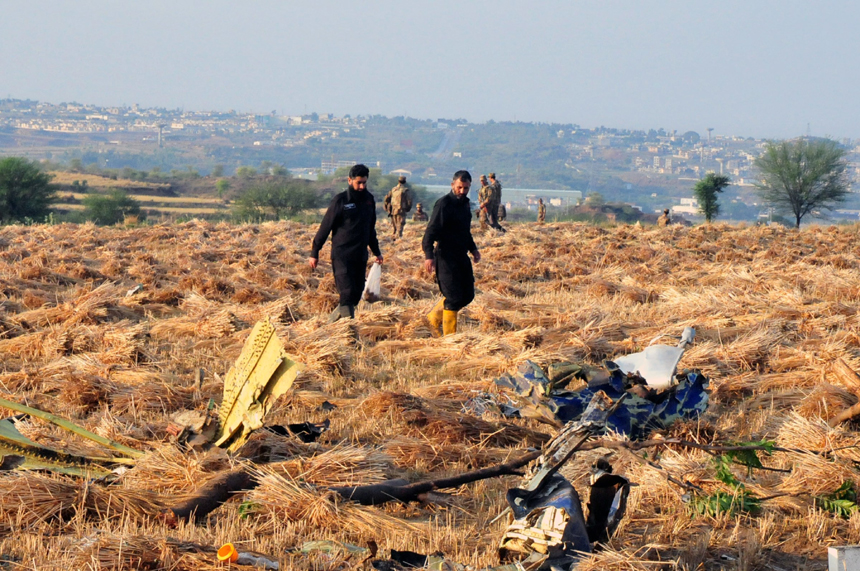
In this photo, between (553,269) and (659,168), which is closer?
(553,269)

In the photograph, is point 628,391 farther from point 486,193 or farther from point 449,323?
point 486,193

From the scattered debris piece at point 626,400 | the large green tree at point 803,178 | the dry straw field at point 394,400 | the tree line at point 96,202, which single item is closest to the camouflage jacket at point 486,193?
the dry straw field at point 394,400

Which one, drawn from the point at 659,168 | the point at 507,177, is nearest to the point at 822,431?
the point at 507,177

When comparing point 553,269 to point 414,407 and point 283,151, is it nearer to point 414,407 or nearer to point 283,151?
point 414,407

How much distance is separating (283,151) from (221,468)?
195 m

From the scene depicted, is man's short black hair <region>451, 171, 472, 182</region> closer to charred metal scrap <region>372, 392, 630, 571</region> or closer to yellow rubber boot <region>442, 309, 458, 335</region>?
yellow rubber boot <region>442, 309, 458, 335</region>

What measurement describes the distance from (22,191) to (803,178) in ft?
132

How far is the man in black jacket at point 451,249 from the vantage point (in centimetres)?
752

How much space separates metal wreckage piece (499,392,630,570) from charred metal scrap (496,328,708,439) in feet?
4.76

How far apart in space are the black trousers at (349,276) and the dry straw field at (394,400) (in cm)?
36

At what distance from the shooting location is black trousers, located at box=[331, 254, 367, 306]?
7699mm

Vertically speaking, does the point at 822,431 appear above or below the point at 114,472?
above

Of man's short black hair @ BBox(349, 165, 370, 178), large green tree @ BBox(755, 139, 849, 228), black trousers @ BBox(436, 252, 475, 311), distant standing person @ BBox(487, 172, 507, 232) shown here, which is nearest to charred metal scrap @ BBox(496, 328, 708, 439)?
black trousers @ BBox(436, 252, 475, 311)

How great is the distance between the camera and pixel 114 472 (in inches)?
158
